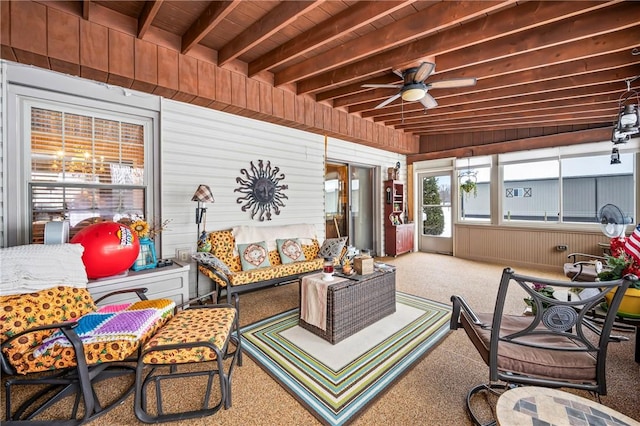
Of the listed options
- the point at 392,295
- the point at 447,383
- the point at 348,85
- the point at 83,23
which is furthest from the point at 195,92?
the point at 447,383

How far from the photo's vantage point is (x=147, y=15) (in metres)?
2.44

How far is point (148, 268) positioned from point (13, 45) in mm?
2187

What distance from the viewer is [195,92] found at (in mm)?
3238

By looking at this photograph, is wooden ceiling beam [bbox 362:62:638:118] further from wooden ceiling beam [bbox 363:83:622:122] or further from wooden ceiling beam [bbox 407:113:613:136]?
wooden ceiling beam [bbox 407:113:613:136]

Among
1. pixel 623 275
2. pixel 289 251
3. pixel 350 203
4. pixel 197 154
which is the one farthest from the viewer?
pixel 350 203

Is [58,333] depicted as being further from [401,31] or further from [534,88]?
[534,88]

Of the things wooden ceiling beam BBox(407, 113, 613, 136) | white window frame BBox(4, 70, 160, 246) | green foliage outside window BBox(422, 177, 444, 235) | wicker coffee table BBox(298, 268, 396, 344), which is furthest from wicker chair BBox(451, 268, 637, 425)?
green foliage outside window BBox(422, 177, 444, 235)

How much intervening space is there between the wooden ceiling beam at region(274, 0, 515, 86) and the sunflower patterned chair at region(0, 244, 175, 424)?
297 centimetres

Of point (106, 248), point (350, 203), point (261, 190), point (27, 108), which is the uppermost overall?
point (27, 108)

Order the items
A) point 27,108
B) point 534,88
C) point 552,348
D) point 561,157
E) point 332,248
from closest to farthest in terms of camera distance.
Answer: point 552,348 → point 27,108 → point 534,88 → point 332,248 → point 561,157

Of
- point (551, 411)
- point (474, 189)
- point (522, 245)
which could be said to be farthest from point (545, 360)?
point (474, 189)

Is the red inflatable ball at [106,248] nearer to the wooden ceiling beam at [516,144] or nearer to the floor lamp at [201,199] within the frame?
the floor lamp at [201,199]

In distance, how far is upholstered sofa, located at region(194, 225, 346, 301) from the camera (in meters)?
3.34

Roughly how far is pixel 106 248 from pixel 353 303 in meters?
2.31
